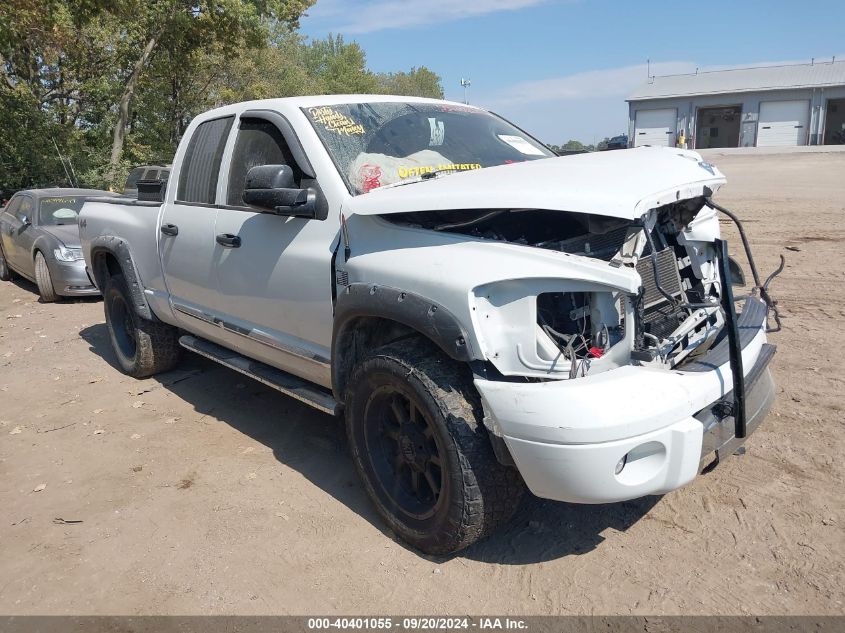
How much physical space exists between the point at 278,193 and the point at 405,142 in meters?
0.90

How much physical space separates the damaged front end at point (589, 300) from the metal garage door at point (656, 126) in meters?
52.4

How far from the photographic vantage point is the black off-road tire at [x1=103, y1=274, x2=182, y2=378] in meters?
5.75

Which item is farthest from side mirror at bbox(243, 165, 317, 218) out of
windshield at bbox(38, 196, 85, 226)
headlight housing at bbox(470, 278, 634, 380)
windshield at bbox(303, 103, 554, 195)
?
windshield at bbox(38, 196, 85, 226)

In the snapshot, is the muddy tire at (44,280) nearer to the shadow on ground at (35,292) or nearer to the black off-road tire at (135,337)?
the shadow on ground at (35,292)

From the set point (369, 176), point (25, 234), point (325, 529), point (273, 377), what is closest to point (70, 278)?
point (25, 234)

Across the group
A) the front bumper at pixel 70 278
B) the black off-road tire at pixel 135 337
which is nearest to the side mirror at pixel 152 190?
the black off-road tire at pixel 135 337

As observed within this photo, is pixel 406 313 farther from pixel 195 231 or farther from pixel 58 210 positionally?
pixel 58 210

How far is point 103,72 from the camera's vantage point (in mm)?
22625

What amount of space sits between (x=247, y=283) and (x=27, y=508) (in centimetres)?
177

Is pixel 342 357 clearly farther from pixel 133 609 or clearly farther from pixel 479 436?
pixel 133 609

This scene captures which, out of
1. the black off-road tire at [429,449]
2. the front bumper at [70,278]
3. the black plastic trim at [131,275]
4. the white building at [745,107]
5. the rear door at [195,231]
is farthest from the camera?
the white building at [745,107]

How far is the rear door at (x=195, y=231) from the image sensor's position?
454 centimetres

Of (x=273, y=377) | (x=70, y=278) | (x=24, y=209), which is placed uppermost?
(x=24, y=209)

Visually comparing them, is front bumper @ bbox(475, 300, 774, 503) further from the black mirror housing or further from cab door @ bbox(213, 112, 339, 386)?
the black mirror housing
